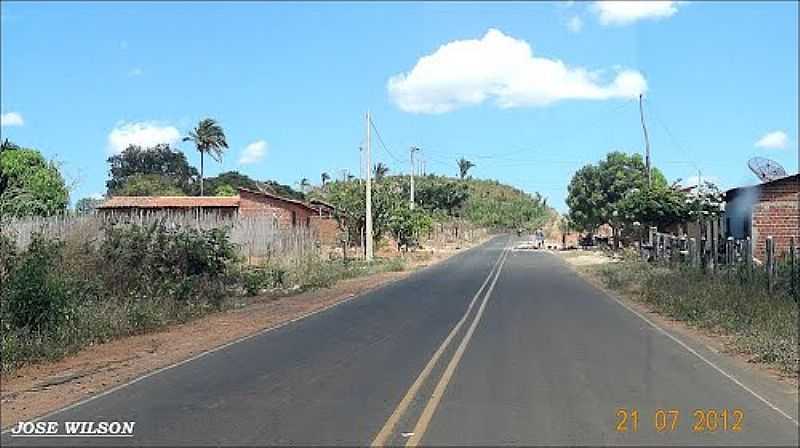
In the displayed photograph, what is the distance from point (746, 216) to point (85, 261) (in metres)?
25.2

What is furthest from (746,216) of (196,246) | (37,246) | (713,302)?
(37,246)

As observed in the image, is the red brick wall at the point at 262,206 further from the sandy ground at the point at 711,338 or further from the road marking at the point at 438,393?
the road marking at the point at 438,393

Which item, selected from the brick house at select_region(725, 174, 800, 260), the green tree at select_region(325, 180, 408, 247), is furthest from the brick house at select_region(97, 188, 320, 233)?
the brick house at select_region(725, 174, 800, 260)

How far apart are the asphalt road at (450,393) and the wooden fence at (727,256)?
12.9 ft

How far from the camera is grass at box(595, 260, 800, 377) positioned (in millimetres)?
13023

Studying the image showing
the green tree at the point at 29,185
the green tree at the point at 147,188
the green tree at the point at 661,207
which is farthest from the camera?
the green tree at the point at 147,188

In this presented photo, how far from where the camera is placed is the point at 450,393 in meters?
9.90

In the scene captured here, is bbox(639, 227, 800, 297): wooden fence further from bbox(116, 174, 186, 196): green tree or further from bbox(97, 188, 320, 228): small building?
bbox(116, 174, 186, 196): green tree

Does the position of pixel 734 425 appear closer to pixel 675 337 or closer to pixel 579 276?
pixel 675 337

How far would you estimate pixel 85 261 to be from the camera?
66.8ft

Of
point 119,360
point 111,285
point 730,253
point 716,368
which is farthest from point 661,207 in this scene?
point 119,360
